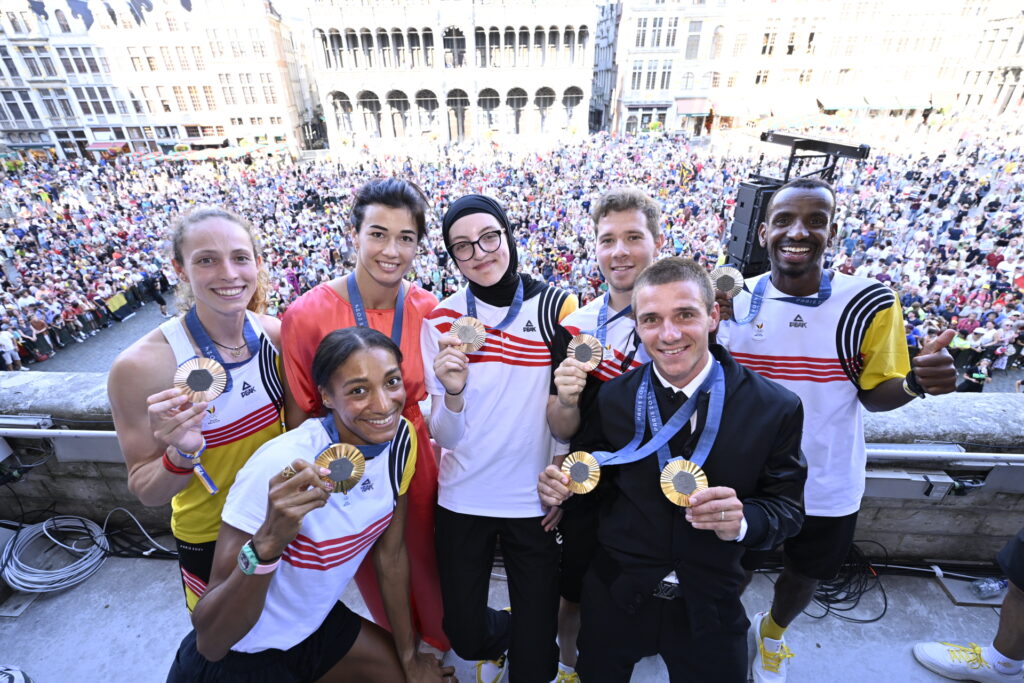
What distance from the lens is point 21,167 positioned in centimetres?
4284

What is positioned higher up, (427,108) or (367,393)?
(427,108)

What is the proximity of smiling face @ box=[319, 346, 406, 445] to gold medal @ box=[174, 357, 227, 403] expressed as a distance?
0.44 meters

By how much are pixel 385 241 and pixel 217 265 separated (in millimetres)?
833

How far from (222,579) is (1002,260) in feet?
76.5

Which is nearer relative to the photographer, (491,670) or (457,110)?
(491,670)

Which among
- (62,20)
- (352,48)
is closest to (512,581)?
(352,48)

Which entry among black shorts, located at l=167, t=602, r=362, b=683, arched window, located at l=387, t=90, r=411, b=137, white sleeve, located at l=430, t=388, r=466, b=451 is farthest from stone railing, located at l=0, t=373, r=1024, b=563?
arched window, located at l=387, t=90, r=411, b=137

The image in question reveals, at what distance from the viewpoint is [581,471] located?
6.95 ft

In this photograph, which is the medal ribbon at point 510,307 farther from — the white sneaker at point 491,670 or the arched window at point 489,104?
the arched window at point 489,104

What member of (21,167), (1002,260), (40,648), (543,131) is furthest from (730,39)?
(21,167)

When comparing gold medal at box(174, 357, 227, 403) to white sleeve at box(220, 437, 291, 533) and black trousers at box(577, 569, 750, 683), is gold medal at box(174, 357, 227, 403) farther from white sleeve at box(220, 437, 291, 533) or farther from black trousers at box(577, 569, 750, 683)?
black trousers at box(577, 569, 750, 683)

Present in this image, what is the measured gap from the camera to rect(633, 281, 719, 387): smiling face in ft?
6.61

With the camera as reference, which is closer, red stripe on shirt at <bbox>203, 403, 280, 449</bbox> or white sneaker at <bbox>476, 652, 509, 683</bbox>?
red stripe on shirt at <bbox>203, 403, 280, 449</bbox>

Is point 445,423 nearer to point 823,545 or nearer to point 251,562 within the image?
point 251,562
